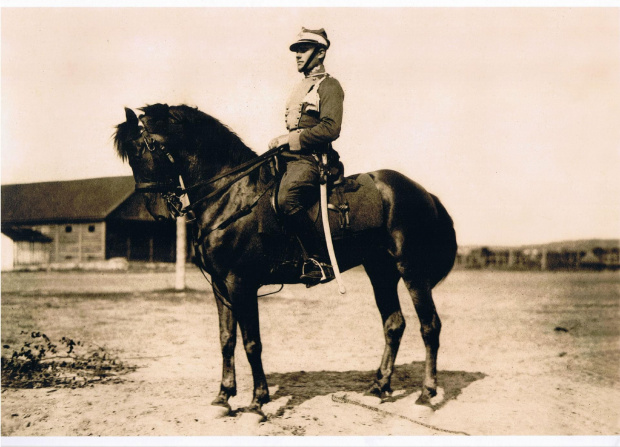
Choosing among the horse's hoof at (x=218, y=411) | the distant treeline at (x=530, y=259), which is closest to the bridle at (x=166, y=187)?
the horse's hoof at (x=218, y=411)

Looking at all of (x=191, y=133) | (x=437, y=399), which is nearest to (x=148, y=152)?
(x=191, y=133)

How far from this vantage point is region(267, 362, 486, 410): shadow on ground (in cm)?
621

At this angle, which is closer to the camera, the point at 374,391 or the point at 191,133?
the point at 191,133

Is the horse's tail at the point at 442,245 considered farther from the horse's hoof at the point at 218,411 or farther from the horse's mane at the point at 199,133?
the horse's hoof at the point at 218,411

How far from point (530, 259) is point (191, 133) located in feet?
84.1

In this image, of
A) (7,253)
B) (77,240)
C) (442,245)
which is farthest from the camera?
(77,240)

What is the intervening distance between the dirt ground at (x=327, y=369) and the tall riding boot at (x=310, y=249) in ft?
4.67

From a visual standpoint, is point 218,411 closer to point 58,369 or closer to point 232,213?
point 232,213

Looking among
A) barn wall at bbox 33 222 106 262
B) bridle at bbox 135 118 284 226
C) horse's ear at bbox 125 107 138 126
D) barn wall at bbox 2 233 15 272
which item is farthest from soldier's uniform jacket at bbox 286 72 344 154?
barn wall at bbox 33 222 106 262

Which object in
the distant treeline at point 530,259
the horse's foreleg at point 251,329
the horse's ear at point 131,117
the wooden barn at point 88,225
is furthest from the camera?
the wooden barn at point 88,225

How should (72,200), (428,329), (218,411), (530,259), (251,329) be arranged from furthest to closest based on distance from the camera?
(72,200) → (530,259) → (428,329) → (218,411) → (251,329)

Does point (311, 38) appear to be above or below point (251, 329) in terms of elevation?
above

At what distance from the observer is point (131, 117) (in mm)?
5125

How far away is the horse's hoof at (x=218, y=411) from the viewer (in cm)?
541
